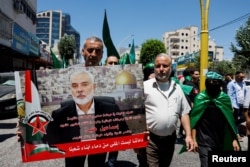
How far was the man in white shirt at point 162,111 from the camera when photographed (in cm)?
349

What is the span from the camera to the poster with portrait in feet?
9.41

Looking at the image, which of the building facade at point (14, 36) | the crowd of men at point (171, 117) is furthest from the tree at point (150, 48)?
the crowd of men at point (171, 117)

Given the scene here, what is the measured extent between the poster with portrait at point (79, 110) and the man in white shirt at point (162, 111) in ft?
1.25

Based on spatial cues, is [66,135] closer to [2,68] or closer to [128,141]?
[128,141]

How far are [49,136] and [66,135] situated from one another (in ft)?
0.44

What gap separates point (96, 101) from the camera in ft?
9.86

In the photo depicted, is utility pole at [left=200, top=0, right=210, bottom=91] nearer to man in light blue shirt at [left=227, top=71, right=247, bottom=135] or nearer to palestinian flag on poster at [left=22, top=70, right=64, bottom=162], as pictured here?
man in light blue shirt at [left=227, top=71, right=247, bottom=135]

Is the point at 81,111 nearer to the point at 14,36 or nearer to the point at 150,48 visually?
the point at 14,36

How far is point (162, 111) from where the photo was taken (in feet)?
11.4

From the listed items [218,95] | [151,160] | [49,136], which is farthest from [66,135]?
[218,95]

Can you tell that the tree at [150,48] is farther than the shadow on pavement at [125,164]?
Yes

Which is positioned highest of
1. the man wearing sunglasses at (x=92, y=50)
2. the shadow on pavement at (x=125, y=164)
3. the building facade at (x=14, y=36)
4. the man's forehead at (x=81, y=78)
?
the building facade at (x=14, y=36)

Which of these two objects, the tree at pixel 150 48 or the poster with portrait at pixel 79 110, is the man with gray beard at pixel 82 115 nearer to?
the poster with portrait at pixel 79 110

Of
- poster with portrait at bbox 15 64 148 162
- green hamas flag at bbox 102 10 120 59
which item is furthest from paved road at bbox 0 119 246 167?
poster with portrait at bbox 15 64 148 162
